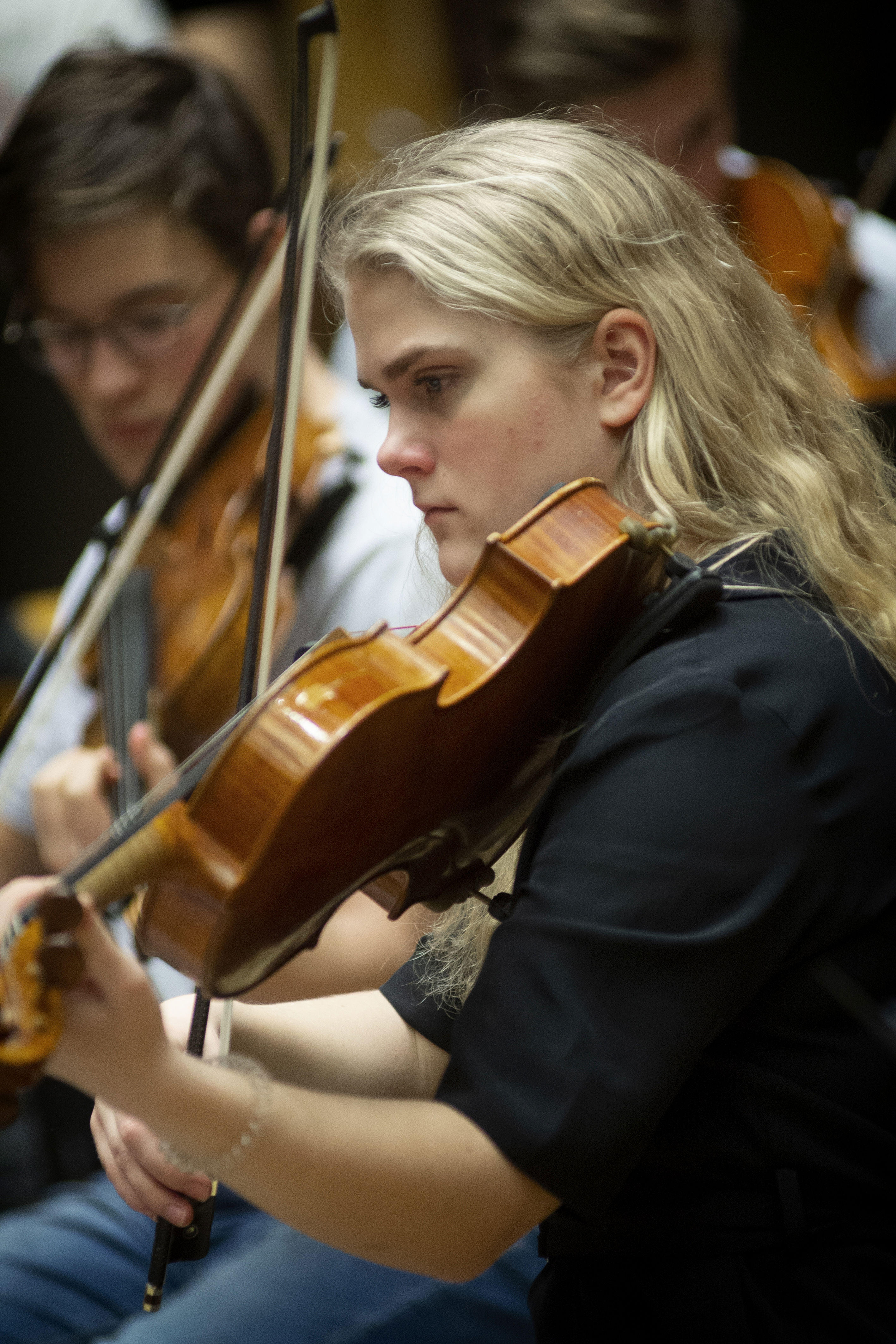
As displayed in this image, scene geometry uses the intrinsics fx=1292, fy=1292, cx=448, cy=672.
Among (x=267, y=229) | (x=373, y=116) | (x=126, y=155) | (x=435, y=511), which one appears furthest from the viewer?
(x=373, y=116)

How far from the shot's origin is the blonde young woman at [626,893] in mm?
651

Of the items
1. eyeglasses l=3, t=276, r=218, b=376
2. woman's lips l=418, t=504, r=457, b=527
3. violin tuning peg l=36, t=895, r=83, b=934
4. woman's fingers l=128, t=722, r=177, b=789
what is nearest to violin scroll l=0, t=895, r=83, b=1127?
violin tuning peg l=36, t=895, r=83, b=934

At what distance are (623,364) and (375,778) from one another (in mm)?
404

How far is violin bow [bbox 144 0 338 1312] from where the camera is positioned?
84 centimetres

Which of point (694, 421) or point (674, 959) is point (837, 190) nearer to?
point (694, 421)

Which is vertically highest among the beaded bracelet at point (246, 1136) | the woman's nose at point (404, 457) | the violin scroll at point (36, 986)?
the woman's nose at point (404, 457)

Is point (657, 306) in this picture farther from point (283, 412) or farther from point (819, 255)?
point (819, 255)

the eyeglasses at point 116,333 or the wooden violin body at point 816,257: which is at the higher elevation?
the wooden violin body at point 816,257

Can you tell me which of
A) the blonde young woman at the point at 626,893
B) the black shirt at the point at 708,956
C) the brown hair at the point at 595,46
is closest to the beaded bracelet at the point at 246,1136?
the blonde young woman at the point at 626,893

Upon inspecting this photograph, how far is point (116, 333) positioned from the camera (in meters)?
1.68

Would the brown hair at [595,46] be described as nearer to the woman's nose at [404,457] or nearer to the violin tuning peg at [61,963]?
the woman's nose at [404,457]

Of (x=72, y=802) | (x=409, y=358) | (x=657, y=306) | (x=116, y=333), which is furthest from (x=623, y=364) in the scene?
(x=116, y=333)

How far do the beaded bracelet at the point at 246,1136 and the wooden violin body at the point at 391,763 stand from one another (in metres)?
0.06

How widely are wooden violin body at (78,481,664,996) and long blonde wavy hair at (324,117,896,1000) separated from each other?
0.13m
